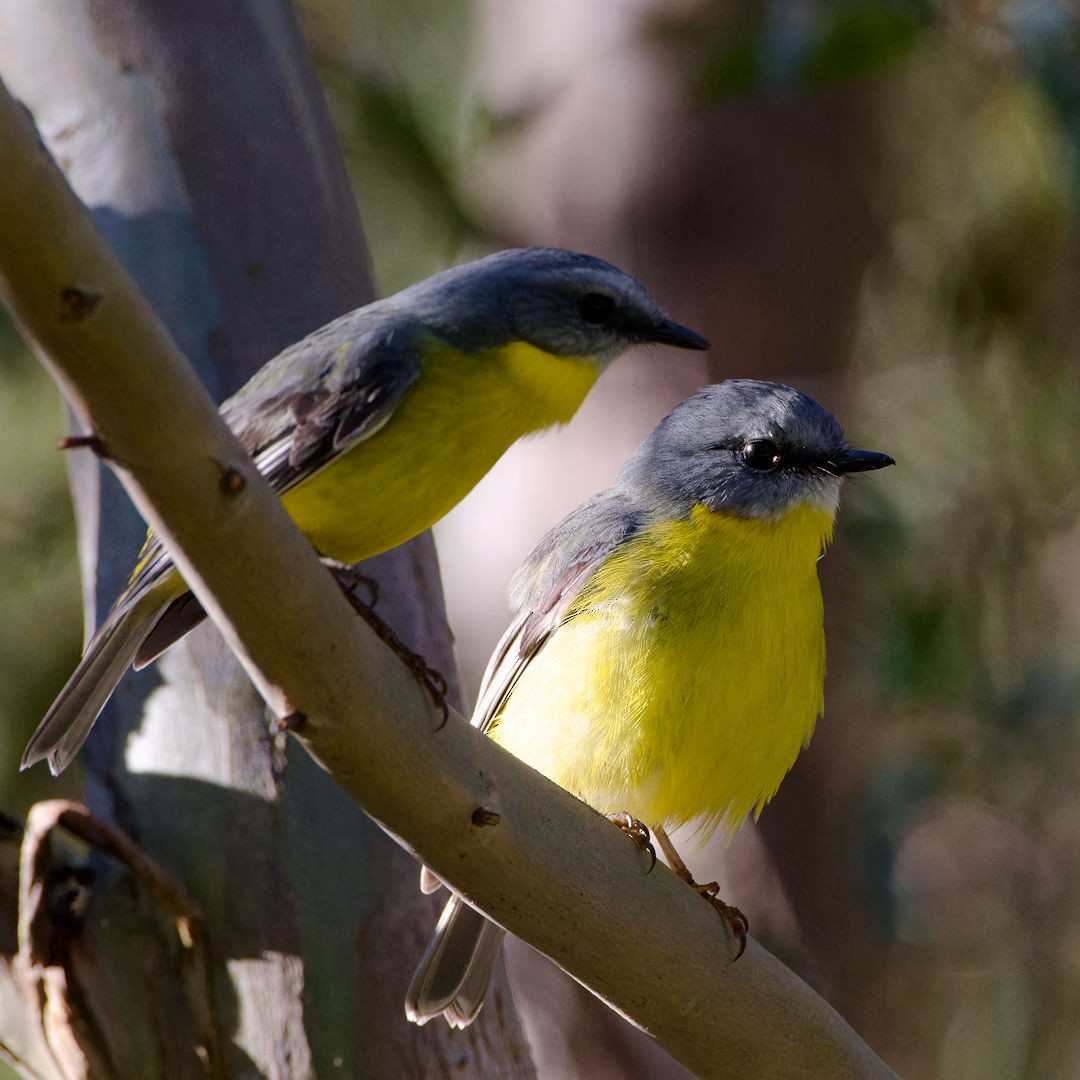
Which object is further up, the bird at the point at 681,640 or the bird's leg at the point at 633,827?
the bird at the point at 681,640

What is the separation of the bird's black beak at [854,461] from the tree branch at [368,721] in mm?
1061

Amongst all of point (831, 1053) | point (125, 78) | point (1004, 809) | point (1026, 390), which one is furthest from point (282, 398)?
point (1026, 390)

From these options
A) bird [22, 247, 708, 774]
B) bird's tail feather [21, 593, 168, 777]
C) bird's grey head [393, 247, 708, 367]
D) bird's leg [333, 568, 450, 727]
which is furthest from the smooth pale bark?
bird's leg [333, 568, 450, 727]

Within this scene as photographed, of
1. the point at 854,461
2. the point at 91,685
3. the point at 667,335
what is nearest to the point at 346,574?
the point at 91,685

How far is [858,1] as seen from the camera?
454 cm

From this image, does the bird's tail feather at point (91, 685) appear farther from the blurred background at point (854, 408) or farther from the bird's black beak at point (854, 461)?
the blurred background at point (854, 408)

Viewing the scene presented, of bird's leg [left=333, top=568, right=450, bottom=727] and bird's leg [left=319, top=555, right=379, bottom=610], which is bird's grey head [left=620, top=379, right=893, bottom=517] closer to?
bird's leg [left=319, top=555, right=379, bottom=610]

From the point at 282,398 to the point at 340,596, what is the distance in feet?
3.59

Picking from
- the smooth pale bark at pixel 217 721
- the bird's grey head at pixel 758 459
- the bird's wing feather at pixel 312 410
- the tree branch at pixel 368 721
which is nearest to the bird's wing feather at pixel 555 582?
the bird's grey head at pixel 758 459

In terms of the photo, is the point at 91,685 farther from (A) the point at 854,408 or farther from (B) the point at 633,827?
(A) the point at 854,408

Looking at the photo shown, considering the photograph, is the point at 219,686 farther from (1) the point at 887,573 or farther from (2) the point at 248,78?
(1) the point at 887,573

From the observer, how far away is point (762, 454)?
3.41m

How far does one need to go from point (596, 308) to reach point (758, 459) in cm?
49

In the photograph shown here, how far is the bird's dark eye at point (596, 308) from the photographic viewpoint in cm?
328
